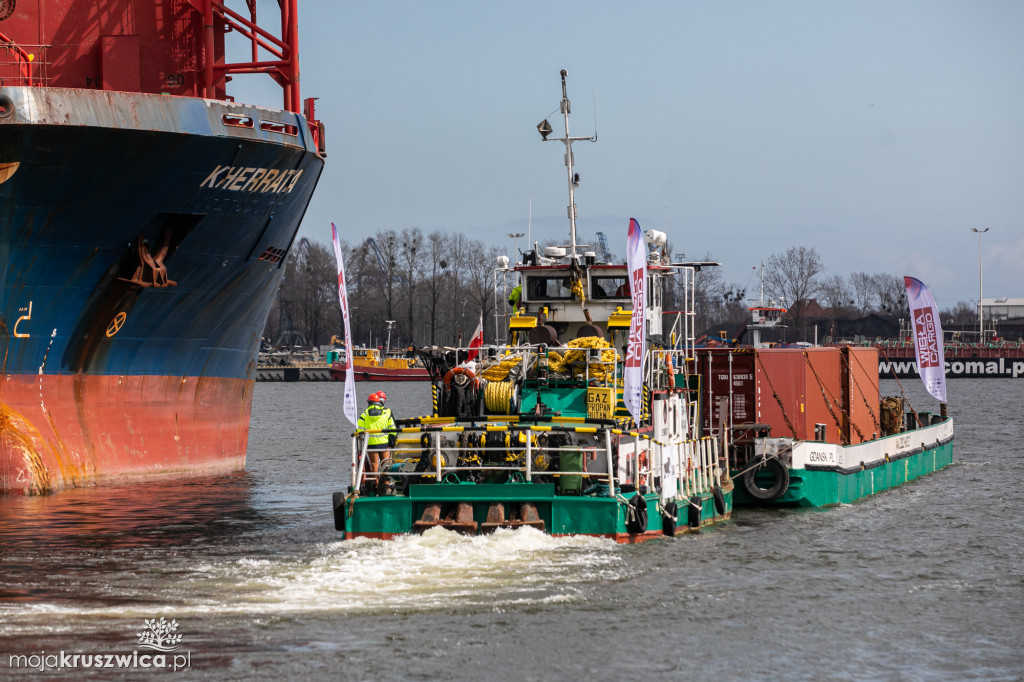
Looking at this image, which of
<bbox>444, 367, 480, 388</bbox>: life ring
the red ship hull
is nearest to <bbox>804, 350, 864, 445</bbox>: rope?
<bbox>444, 367, 480, 388</bbox>: life ring

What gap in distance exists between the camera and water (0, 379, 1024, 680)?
13547 millimetres

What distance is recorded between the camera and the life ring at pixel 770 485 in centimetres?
2528

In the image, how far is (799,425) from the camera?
91.9 feet

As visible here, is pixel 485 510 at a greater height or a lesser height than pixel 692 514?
greater

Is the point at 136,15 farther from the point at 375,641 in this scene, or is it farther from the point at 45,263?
the point at 375,641

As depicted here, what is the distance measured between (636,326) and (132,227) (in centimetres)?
1245

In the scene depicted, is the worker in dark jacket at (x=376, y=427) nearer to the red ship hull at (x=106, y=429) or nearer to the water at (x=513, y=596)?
the water at (x=513, y=596)

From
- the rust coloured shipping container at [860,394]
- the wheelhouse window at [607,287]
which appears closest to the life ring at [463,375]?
the wheelhouse window at [607,287]

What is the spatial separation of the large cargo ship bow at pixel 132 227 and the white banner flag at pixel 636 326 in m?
10.9

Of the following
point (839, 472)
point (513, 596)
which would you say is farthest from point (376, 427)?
point (839, 472)

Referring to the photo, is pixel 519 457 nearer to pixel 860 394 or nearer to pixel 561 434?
pixel 561 434

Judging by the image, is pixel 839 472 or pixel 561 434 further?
pixel 839 472

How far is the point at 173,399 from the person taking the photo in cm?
2852

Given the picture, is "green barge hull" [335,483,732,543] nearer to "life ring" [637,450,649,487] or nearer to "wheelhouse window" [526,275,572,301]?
"life ring" [637,450,649,487]
